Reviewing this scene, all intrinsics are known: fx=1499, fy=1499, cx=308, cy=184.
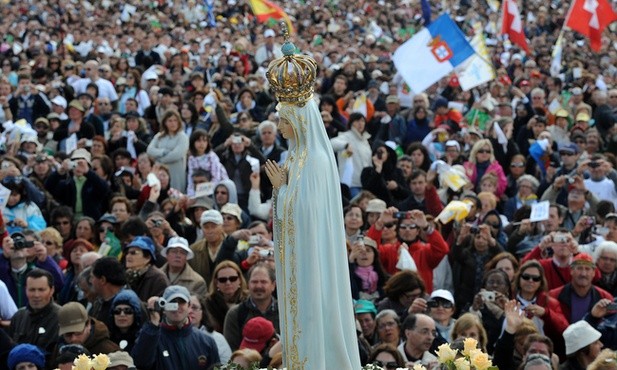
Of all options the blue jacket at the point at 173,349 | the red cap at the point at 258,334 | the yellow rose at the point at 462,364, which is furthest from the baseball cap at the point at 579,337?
the yellow rose at the point at 462,364

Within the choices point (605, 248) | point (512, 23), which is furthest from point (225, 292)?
point (512, 23)

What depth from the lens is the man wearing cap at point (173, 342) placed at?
12234 millimetres

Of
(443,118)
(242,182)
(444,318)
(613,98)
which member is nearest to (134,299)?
(444,318)

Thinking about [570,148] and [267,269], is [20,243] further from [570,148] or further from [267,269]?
[570,148]

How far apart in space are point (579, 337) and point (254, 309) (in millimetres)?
2939

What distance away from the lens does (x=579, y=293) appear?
1435 cm

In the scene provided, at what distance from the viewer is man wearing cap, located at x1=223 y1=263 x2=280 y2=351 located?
13.5 metres

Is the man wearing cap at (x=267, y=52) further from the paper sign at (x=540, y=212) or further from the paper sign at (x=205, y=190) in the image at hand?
the paper sign at (x=540, y=212)

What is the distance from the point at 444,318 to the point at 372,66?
18627mm

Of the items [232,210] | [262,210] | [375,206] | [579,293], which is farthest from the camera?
[262,210]

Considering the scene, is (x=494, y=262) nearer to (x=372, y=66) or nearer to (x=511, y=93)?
(x=511, y=93)

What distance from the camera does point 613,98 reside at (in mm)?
25812

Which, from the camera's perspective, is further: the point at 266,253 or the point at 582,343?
the point at 266,253

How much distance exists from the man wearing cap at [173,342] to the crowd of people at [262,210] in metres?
0.02
